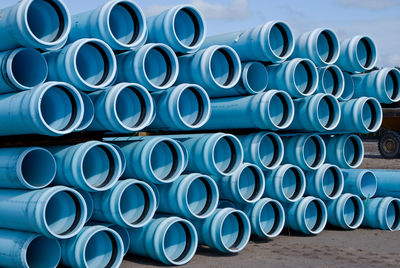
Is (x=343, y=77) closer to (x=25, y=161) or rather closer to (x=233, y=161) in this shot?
(x=233, y=161)

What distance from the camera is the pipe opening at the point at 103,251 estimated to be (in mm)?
6027

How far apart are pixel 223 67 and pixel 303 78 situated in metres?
1.35

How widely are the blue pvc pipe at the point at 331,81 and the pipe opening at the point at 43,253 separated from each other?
14.5ft

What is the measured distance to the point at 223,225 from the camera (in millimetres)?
7102

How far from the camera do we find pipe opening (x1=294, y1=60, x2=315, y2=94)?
312 inches

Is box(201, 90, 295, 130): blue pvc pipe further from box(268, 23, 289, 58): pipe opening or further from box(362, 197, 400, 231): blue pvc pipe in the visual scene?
box(362, 197, 400, 231): blue pvc pipe

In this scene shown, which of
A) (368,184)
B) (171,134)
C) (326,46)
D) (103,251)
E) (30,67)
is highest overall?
(326,46)

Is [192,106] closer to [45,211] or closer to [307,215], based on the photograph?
[45,211]

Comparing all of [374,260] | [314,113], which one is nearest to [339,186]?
[314,113]

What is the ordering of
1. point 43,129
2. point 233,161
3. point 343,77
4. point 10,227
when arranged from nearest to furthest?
1. point 43,129
2. point 10,227
3. point 233,161
4. point 343,77

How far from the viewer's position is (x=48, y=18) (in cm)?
572

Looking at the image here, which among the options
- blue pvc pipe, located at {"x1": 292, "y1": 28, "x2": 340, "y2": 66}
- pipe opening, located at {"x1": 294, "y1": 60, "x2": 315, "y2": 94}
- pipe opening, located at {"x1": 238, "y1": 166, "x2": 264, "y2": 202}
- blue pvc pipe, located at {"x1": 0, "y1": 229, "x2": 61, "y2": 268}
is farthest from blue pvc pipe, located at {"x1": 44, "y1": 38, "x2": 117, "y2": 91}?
blue pvc pipe, located at {"x1": 292, "y1": 28, "x2": 340, "y2": 66}

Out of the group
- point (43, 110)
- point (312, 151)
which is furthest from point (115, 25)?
point (312, 151)

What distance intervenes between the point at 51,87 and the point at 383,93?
522cm
